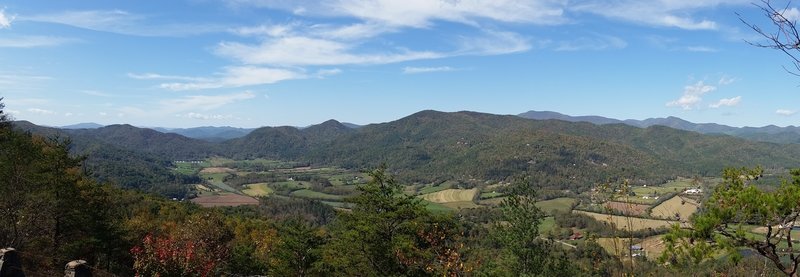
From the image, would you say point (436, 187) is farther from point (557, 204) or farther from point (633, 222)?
point (633, 222)

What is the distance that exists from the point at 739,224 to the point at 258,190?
146 m

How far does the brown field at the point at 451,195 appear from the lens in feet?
405

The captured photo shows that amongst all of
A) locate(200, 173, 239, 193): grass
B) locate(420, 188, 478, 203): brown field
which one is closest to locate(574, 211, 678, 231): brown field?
locate(420, 188, 478, 203): brown field

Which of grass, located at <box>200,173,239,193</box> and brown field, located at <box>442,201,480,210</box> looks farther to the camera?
grass, located at <box>200,173,239,193</box>

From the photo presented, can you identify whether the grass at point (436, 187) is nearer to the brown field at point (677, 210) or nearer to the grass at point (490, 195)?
the grass at point (490, 195)

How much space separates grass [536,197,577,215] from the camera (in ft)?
347

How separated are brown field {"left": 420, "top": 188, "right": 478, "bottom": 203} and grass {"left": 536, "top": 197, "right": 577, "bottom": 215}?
780 inches

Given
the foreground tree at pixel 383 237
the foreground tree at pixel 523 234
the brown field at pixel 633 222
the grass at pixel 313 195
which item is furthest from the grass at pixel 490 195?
the foreground tree at pixel 383 237

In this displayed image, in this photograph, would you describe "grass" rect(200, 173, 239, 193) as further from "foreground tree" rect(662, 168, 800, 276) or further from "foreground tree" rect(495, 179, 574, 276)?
"foreground tree" rect(662, 168, 800, 276)

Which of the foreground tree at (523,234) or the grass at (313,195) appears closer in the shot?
the foreground tree at (523,234)

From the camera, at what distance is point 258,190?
14300 cm

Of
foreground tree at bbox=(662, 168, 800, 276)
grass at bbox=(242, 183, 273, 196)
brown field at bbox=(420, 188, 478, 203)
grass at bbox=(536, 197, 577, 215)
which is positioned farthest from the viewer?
grass at bbox=(242, 183, 273, 196)

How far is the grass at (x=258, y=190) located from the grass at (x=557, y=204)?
79166 millimetres

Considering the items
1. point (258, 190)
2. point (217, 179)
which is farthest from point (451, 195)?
point (217, 179)
